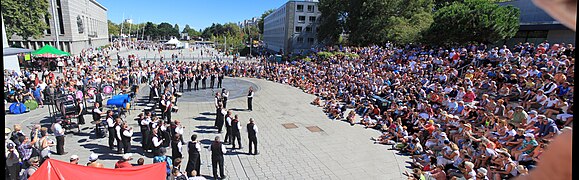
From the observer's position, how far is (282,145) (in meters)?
12.9

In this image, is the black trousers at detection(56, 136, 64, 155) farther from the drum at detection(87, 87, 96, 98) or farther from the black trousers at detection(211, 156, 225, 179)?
the drum at detection(87, 87, 96, 98)

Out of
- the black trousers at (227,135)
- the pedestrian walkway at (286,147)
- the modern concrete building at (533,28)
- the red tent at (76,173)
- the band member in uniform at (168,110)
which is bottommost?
the pedestrian walkway at (286,147)

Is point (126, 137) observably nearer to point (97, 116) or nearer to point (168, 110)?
point (97, 116)

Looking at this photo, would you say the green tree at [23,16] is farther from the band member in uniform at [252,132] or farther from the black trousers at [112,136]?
the band member in uniform at [252,132]

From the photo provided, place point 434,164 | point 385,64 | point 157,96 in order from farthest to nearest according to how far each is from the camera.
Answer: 1. point 385,64
2. point 157,96
3. point 434,164

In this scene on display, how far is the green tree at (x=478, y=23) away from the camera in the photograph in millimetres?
23344

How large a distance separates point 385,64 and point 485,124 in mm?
13904

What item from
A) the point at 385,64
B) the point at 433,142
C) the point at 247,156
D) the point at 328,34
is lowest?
the point at 247,156

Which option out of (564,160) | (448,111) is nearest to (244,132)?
(448,111)

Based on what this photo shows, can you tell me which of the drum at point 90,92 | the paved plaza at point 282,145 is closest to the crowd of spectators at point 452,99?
the drum at point 90,92

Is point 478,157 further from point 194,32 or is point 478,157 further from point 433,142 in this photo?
point 194,32

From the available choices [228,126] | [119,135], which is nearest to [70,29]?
[119,135]

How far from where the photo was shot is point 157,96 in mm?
18797

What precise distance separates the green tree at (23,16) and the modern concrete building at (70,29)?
5383 millimetres
